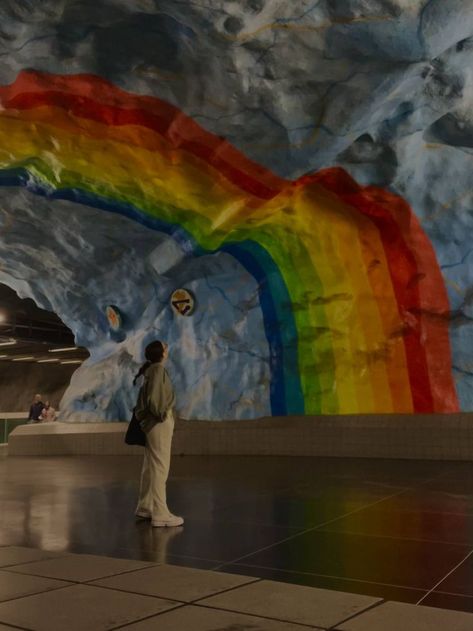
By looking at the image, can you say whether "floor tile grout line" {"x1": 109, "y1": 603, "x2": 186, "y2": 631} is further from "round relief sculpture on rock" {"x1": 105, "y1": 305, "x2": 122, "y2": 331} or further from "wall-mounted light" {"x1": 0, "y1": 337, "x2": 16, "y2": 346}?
"wall-mounted light" {"x1": 0, "y1": 337, "x2": 16, "y2": 346}

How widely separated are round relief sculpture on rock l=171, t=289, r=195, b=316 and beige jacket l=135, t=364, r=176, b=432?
638 centimetres

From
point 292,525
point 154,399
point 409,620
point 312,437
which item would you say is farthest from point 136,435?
point 312,437

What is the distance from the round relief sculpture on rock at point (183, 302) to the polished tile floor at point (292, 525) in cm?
373

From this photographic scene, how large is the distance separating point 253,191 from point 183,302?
319cm

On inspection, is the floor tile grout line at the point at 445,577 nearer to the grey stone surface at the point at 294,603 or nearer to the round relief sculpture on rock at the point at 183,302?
the grey stone surface at the point at 294,603

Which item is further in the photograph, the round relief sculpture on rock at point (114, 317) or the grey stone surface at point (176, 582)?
the round relief sculpture on rock at point (114, 317)

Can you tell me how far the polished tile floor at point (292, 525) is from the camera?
3.45 meters

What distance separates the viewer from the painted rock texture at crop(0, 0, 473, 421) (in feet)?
22.8

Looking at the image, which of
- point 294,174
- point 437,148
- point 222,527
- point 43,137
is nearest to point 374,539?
point 222,527

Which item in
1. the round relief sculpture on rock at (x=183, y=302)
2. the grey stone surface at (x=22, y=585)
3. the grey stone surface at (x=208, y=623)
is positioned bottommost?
the grey stone surface at (x=208, y=623)

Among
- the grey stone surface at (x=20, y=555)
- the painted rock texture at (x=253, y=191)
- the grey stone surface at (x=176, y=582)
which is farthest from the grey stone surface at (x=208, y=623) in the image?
the painted rock texture at (x=253, y=191)

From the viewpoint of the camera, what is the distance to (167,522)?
4.86 metres

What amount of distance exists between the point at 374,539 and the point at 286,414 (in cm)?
650

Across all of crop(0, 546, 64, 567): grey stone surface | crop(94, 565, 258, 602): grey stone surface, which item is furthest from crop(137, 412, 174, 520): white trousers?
crop(94, 565, 258, 602): grey stone surface
